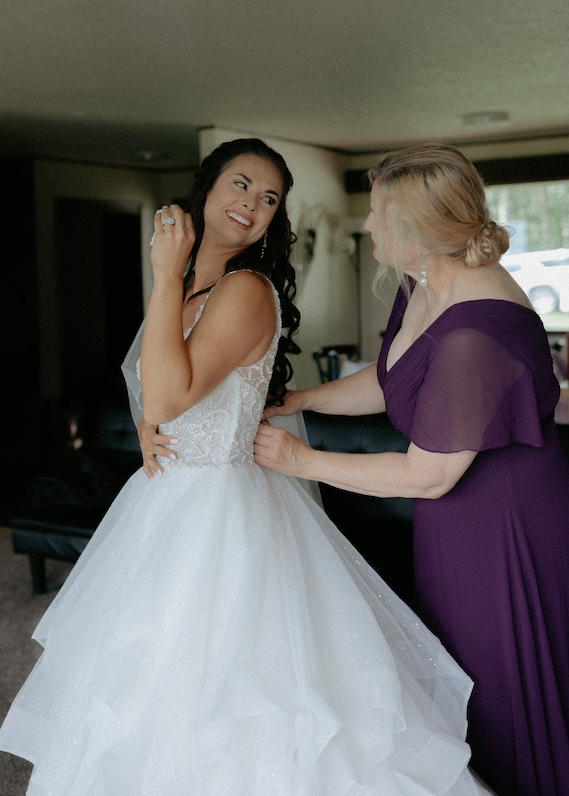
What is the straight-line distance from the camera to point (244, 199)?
5.49ft

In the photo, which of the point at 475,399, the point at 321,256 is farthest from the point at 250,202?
the point at 321,256

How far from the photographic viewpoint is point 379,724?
4.54ft

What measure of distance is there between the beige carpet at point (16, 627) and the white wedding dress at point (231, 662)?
2.42ft

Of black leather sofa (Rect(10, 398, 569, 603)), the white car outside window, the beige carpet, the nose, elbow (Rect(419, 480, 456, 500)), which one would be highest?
the white car outside window

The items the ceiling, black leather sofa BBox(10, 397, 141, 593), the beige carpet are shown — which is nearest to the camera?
the beige carpet

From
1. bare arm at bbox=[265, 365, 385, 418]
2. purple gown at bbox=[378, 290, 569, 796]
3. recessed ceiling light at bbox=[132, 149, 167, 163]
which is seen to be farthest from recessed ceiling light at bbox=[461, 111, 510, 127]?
purple gown at bbox=[378, 290, 569, 796]

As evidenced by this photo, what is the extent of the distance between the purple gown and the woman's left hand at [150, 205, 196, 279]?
50cm

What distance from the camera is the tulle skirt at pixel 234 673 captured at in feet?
4.43

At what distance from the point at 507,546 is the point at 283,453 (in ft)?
1.62

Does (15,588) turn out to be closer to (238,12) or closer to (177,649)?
(177,649)

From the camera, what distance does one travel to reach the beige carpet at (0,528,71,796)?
7.31 feet

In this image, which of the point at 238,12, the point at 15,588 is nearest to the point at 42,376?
the point at 15,588

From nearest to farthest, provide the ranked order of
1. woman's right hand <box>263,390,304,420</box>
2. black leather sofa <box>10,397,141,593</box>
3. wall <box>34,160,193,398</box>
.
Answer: woman's right hand <box>263,390,304,420</box> → black leather sofa <box>10,397,141,593</box> → wall <box>34,160,193,398</box>

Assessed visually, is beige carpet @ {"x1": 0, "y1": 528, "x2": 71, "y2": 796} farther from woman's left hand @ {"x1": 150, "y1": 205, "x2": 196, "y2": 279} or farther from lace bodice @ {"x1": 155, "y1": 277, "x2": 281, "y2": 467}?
woman's left hand @ {"x1": 150, "y1": 205, "x2": 196, "y2": 279}
